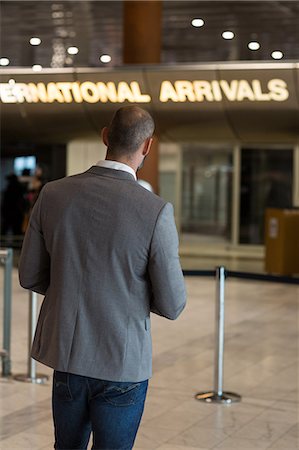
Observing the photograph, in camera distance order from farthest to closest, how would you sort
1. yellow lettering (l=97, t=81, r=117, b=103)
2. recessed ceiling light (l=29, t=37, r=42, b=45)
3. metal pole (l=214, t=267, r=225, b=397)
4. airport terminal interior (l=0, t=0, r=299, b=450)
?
recessed ceiling light (l=29, t=37, r=42, b=45) < yellow lettering (l=97, t=81, r=117, b=103) < metal pole (l=214, t=267, r=225, b=397) < airport terminal interior (l=0, t=0, r=299, b=450)

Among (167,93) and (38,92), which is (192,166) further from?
(167,93)

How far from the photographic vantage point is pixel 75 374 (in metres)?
3.14

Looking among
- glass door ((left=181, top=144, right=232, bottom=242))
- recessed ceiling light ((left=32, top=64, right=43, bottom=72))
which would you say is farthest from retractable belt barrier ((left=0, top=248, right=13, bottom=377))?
glass door ((left=181, top=144, right=232, bottom=242))

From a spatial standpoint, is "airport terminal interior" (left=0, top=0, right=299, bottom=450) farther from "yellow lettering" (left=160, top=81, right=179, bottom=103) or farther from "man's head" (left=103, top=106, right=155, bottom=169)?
"man's head" (left=103, top=106, right=155, bottom=169)

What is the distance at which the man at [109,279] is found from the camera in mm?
3086

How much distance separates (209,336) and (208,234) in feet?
45.8

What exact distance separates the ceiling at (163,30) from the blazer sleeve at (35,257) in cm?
1238

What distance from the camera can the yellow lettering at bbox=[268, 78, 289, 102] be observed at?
49.5 ft

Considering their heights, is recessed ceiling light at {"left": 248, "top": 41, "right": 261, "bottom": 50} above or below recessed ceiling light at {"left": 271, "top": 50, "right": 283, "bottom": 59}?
above

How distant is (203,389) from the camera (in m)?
7.17

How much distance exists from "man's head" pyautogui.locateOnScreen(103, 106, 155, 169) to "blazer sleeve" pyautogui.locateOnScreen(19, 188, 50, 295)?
32 cm

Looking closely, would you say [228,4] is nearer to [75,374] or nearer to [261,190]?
[261,190]

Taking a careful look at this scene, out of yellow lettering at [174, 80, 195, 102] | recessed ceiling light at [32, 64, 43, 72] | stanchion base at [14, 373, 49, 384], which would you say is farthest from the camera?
recessed ceiling light at [32, 64, 43, 72]

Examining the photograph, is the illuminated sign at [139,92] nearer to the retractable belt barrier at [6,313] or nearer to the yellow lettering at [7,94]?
the yellow lettering at [7,94]
